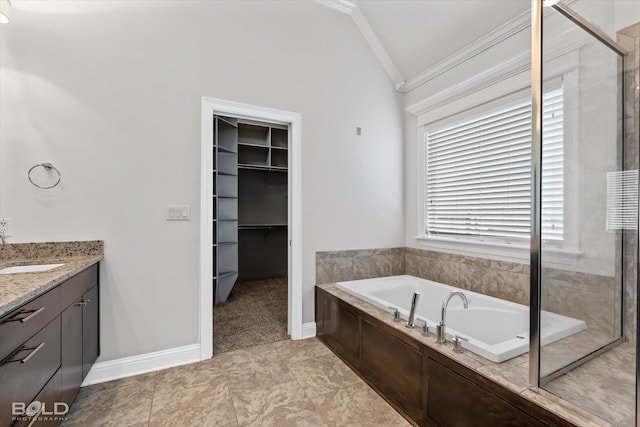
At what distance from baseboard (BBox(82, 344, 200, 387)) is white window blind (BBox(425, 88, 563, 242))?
2558 millimetres

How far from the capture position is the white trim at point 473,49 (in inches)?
88.4

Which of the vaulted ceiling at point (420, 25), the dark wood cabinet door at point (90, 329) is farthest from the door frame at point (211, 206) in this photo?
the vaulted ceiling at point (420, 25)

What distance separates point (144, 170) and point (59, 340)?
3.99 feet

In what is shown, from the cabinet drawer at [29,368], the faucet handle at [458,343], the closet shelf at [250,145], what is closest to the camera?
the cabinet drawer at [29,368]

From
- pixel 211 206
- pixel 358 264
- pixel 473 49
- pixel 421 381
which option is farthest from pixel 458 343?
pixel 473 49

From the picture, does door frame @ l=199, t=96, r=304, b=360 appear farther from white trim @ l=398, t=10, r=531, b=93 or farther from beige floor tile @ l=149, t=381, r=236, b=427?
white trim @ l=398, t=10, r=531, b=93

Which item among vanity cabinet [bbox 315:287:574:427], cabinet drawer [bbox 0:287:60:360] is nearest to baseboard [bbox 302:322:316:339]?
vanity cabinet [bbox 315:287:574:427]

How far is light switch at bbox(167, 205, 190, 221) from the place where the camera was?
7.41ft

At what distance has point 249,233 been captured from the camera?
5012 millimetres

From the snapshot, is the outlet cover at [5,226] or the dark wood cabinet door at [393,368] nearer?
the dark wood cabinet door at [393,368]

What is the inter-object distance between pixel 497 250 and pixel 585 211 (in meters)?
1.01

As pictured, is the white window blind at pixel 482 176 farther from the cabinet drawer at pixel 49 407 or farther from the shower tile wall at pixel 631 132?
the cabinet drawer at pixel 49 407

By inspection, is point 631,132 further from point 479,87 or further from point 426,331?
point 479,87

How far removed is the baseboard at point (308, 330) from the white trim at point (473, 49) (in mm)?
2746
